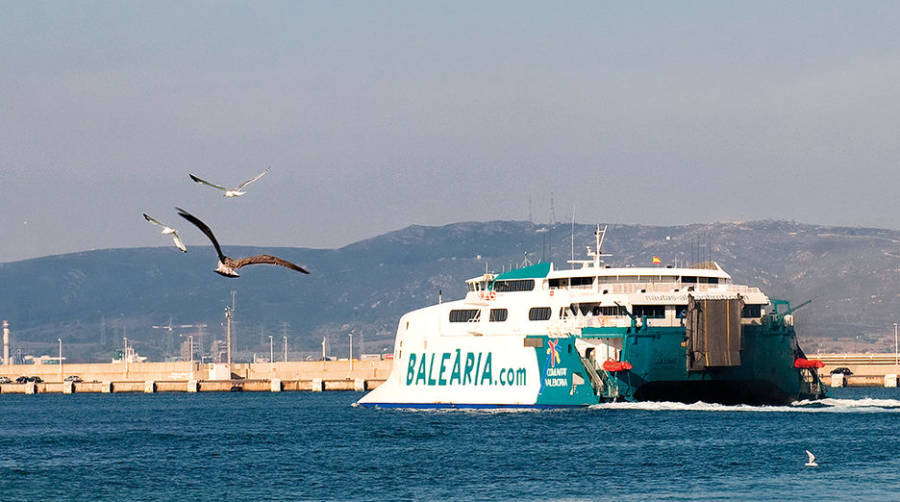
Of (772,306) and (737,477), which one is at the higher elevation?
(772,306)

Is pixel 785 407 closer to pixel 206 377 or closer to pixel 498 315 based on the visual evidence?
pixel 498 315

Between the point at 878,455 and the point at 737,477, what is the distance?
627 cm

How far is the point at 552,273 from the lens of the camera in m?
61.6

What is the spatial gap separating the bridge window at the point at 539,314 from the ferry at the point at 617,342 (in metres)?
0.04

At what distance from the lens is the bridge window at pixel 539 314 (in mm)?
60281

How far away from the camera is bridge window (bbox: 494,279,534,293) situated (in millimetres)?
62250

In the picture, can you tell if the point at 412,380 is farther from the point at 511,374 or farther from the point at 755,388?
the point at 755,388

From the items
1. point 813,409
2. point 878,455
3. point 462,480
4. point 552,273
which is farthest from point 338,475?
point 813,409

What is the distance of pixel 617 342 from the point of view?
2212 inches

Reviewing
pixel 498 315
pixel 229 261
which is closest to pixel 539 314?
pixel 498 315

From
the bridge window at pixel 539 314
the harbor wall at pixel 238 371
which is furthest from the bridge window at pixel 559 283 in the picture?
the harbor wall at pixel 238 371

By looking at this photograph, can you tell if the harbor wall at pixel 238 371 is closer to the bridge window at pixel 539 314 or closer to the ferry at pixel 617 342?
the ferry at pixel 617 342

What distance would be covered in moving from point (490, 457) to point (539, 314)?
14.8 meters

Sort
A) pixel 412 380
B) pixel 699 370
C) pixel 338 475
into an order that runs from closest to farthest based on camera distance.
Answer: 1. pixel 338 475
2. pixel 699 370
3. pixel 412 380
